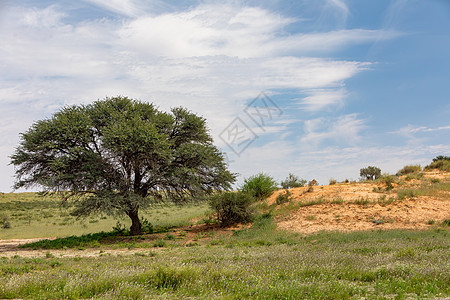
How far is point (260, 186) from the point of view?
2720cm

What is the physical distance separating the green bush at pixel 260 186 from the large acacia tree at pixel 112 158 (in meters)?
5.48

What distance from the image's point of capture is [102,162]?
2030 cm

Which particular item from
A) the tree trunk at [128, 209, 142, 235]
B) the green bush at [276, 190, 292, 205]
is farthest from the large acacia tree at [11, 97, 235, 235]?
the green bush at [276, 190, 292, 205]

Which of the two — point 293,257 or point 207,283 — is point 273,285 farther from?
point 293,257

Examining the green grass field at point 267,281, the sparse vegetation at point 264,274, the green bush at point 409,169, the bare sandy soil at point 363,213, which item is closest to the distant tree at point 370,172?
the green bush at point 409,169

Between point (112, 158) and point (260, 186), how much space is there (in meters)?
11.8

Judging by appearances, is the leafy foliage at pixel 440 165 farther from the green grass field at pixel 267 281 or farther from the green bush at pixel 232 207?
the green grass field at pixel 267 281

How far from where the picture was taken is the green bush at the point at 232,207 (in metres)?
22.9

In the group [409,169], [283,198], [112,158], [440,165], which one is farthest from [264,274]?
[440,165]

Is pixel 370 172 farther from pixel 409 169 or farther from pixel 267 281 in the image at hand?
pixel 267 281

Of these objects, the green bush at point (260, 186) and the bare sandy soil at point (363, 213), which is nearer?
the bare sandy soil at point (363, 213)

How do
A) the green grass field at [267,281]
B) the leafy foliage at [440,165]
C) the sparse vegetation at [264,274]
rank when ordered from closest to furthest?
the green grass field at [267,281]
the sparse vegetation at [264,274]
the leafy foliage at [440,165]

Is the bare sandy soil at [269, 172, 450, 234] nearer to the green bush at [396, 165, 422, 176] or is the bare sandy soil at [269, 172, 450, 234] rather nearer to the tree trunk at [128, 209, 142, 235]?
the tree trunk at [128, 209, 142, 235]

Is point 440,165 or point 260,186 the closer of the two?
point 260,186
